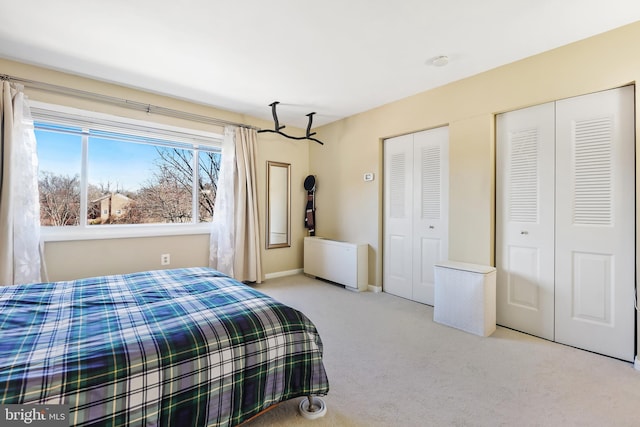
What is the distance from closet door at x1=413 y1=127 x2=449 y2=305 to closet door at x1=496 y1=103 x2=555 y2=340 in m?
0.54

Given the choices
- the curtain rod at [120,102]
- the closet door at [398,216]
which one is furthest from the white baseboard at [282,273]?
the curtain rod at [120,102]

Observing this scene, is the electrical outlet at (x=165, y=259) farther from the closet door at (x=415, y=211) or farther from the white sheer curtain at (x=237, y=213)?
the closet door at (x=415, y=211)

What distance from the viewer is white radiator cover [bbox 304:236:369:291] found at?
379 cm

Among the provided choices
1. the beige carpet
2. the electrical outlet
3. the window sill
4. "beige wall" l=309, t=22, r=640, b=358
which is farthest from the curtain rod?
the beige carpet

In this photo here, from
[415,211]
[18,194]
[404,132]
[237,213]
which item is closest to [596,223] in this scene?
[415,211]

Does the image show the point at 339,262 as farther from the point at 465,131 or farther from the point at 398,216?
the point at 465,131

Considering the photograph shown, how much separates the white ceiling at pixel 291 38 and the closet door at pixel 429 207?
25.1 inches

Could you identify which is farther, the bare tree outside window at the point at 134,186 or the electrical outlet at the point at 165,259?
the electrical outlet at the point at 165,259

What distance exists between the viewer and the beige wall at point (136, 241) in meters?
2.83

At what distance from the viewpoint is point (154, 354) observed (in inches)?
43.7

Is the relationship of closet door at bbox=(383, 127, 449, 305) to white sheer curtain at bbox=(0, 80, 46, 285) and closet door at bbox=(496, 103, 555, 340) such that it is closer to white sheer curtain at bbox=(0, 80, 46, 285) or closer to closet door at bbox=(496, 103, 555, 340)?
closet door at bbox=(496, 103, 555, 340)

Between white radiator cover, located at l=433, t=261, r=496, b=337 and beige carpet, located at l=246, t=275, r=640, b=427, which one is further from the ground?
white radiator cover, located at l=433, t=261, r=496, b=337

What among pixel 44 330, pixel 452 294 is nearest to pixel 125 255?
pixel 44 330

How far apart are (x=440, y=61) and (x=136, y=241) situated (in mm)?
3608
